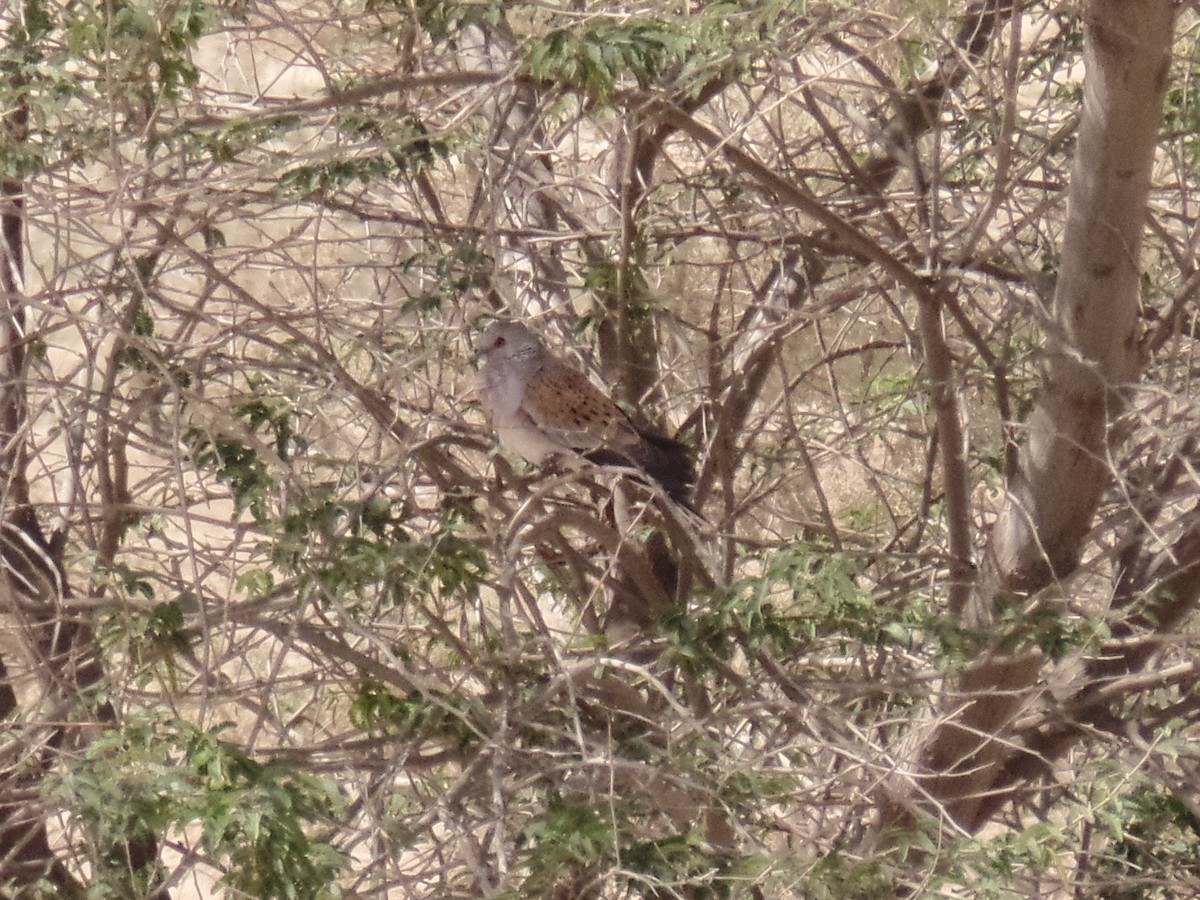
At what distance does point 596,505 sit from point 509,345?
1.67ft

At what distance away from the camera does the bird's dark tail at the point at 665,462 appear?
3.72 metres

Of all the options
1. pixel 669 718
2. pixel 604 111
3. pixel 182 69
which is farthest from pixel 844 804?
pixel 182 69

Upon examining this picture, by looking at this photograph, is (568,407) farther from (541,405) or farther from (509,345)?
(509,345)

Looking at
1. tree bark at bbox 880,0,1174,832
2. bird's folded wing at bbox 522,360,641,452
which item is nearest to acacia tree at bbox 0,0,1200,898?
tree bark at bbox 880,0,1174,832

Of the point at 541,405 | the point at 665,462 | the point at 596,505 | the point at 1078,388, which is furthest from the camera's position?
the point at 596,505

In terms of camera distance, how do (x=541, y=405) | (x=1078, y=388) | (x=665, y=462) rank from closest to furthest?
(x=1078, y=388) → (x=665, y=462) → (x=541, y=405)

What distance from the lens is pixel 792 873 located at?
2.67 m

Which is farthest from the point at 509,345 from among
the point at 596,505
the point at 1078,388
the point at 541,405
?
the point at 1078,388

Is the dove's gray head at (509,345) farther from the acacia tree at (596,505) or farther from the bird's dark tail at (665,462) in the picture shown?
the bird's dark tail at (665,462)

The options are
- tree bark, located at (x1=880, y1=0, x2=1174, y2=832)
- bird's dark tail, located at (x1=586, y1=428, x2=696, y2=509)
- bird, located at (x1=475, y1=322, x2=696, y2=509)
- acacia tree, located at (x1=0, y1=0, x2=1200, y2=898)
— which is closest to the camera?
acacia tree, located at (x1=0, y1=0, x2=1200, y2=898)

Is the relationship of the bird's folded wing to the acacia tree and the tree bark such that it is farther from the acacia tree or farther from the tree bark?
the tree bark

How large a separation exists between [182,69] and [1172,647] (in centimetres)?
311

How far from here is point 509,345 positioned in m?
4.09

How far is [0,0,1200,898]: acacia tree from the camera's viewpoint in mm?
2742
